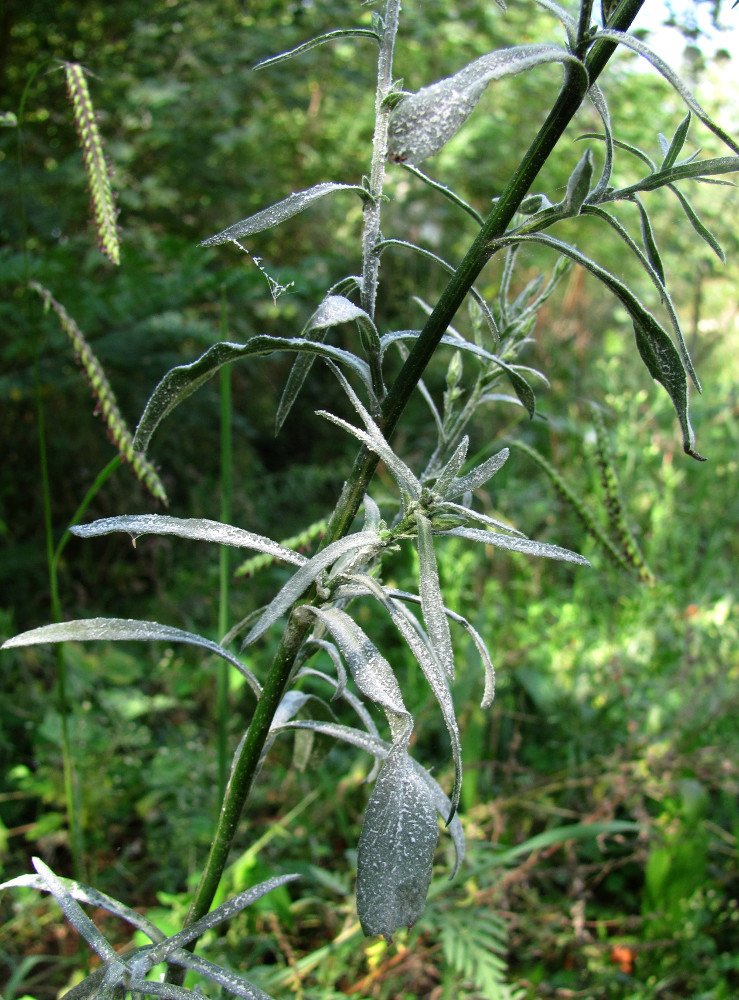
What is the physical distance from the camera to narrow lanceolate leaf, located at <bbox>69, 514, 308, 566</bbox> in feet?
1.67

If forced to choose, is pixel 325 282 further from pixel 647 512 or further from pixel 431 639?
pixel 431 639

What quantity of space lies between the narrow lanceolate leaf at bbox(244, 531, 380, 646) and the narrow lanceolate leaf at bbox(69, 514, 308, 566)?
1.0 inches

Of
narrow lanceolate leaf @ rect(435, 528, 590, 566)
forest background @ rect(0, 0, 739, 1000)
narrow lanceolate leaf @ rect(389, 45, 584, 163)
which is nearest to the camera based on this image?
narrow lanceolate leaf @ rect(389, 45, 584, 163)

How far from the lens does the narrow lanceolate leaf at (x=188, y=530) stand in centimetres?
51

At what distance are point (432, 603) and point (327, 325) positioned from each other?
0.18 m

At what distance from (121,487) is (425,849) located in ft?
6.96

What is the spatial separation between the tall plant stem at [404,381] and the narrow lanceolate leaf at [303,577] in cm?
4

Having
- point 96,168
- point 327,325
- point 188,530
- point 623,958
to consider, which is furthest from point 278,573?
point 327,325

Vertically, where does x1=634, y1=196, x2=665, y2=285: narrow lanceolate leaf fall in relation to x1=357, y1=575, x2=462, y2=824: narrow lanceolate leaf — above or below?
above

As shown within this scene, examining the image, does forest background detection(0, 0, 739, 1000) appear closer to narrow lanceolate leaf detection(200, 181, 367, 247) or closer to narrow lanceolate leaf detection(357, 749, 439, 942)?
narrow lanceolate leaf detection(200, 181, 367, 247)

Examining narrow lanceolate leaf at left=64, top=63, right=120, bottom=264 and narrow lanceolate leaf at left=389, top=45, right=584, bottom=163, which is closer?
narrow lanceolate leaf at left=389, top=45, right=584, bottom=163

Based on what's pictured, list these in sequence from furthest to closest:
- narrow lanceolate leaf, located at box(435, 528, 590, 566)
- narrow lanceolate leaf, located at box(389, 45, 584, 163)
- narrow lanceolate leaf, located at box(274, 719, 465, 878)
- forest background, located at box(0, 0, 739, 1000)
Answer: forest background, located at box(0, 0, 739, 1000) < narrow lanceolate leaf, located at box(274, 719, 465, 878) < narrow lanceolate leaf, located at box(435, 528, 590, 566) < narrow lanceolate leaf, located at box(389, 45, 584, 163)

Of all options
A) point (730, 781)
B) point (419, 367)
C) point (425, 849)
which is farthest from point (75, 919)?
point (730, 781)

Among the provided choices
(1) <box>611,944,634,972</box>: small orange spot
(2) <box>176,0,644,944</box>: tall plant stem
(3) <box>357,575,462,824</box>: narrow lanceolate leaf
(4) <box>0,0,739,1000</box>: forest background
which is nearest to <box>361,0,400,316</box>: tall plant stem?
(2) <box>176,0,644,944</box>: tall plant stem
